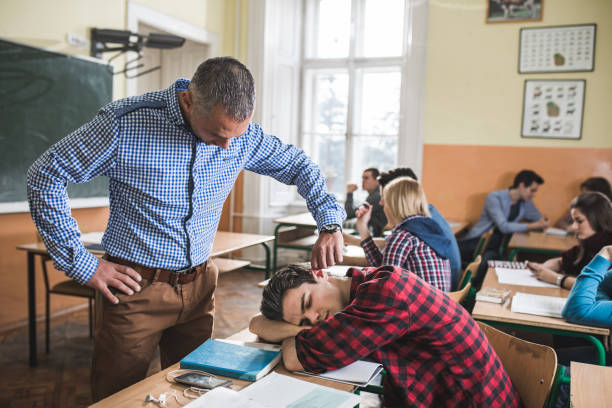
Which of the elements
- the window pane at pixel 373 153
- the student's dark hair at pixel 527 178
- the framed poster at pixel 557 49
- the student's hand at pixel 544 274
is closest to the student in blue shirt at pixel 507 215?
the student's dark hair at pixel 527 178

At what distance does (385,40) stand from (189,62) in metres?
2.44

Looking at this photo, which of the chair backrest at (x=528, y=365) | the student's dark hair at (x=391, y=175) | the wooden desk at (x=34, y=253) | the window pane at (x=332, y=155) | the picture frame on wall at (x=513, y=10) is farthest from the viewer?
the window pane at (x=332, y=155)

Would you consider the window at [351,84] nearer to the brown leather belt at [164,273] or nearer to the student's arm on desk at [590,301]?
the student's arm on desk at [590,301]

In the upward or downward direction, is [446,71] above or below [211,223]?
above

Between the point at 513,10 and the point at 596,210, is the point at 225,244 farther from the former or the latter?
the point at 513,10

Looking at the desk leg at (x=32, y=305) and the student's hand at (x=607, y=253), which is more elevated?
the student's hand at (x=607, y=253)

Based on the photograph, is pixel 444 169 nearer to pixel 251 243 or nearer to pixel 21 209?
pixel 251 243

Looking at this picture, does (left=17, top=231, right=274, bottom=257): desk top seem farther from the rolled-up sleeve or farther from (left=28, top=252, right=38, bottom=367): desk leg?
the rolled-up sleeve

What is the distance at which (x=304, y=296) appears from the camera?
1.57 meters

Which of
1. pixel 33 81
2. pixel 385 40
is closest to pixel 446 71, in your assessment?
pixel 385 40

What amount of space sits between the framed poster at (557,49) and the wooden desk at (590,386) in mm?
4661

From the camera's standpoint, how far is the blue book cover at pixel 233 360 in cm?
138

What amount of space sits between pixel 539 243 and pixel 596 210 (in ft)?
5.45

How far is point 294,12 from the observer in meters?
6.73
